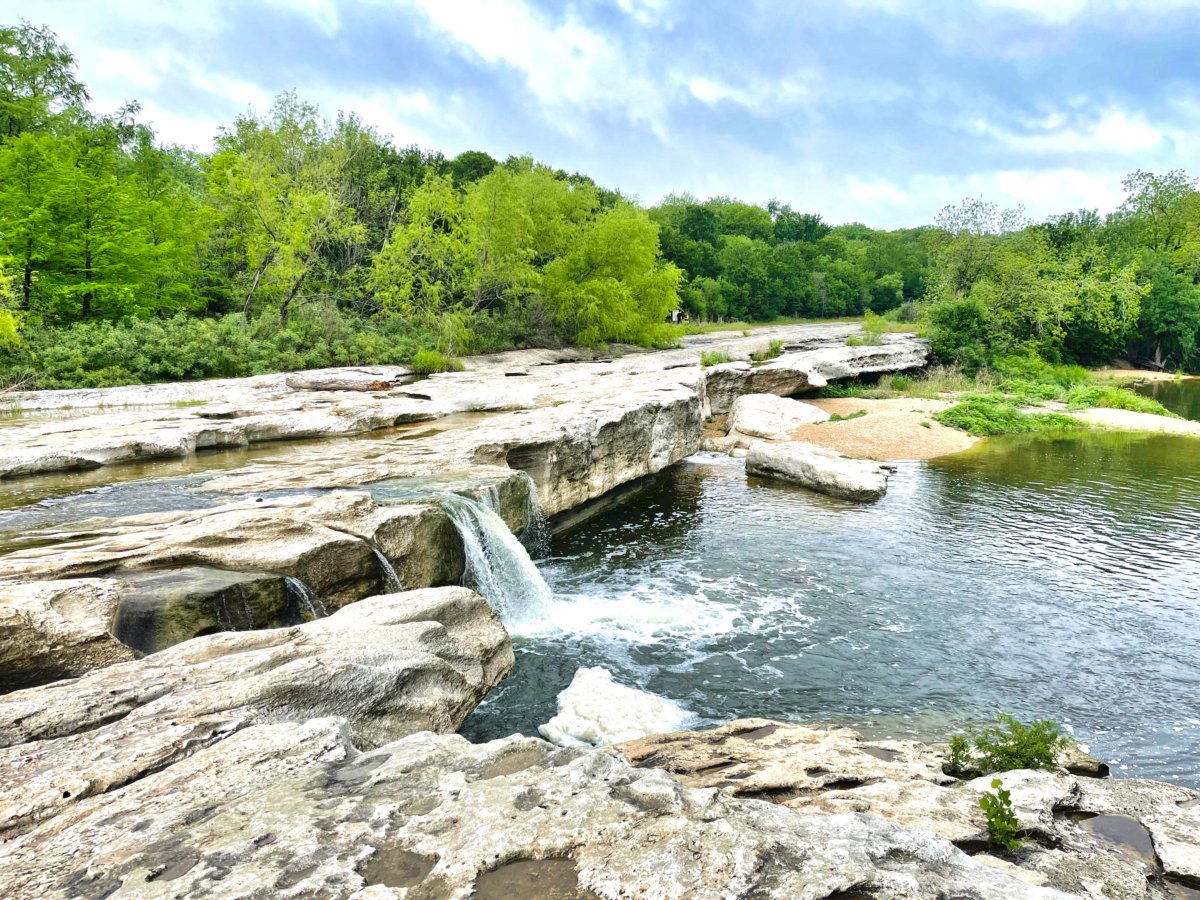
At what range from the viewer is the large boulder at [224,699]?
140 inches

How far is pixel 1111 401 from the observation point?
103 ft

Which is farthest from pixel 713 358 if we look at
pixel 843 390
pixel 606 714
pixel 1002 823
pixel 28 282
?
pixel 1002 823

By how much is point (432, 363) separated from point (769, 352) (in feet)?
54.2

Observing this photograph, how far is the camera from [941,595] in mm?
10820

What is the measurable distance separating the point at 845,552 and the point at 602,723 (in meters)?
7.33

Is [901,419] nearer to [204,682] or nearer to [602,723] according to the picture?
[602,723]

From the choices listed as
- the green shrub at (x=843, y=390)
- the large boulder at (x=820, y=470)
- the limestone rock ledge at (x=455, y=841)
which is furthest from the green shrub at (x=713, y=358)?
the limestone rock ledge at (x=455, y=841)

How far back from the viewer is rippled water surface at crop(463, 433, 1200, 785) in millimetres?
7641

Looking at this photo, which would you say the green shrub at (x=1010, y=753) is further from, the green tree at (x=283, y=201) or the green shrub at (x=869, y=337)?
the green shrub at (x=869, y=337)

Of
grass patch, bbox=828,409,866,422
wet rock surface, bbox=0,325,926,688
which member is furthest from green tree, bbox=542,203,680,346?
grass patch, bbox=828,409,866,422

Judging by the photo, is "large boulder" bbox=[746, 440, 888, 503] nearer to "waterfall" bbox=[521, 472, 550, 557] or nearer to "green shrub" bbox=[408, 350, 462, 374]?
"waterfall" bbox=[521, 472, 550, 557]

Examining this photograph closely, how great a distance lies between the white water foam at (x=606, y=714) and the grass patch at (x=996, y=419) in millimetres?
21960

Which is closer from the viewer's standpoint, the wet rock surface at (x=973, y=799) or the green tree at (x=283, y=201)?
the wet rock surface at (x=973, y=799)

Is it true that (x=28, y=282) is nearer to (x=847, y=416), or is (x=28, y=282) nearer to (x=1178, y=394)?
(x=847, y=416)
